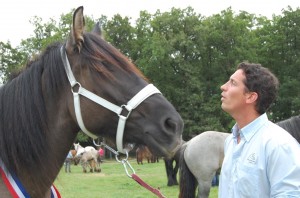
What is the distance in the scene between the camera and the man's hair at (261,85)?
2391 millimetres

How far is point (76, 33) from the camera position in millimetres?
2393

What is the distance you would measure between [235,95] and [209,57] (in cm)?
3637

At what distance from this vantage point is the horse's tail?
912 cm

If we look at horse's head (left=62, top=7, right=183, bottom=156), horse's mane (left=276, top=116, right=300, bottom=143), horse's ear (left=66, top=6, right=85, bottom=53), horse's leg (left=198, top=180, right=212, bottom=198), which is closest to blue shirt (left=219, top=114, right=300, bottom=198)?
horse's head (left=62, top=7, right=183, bottom=156)

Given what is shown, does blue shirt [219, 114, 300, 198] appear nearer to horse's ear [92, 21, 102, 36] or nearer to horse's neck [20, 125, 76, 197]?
horse's neck [20, 125, 76, 197]

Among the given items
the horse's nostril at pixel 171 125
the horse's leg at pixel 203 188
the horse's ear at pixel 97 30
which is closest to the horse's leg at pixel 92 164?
the horse's leg at pixel 203 188

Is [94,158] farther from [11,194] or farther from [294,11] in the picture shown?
[294,11]

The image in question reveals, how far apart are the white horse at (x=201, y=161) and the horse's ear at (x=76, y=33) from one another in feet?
24.6

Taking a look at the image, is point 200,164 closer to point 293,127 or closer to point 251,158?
point 293,127

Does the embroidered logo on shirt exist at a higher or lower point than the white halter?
lower

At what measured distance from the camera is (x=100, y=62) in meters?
2.43

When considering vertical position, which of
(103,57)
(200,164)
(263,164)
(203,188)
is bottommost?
(203,188)

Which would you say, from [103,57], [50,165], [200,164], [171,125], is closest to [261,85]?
[171,125]

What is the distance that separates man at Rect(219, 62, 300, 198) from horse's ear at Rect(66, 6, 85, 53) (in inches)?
38.5
